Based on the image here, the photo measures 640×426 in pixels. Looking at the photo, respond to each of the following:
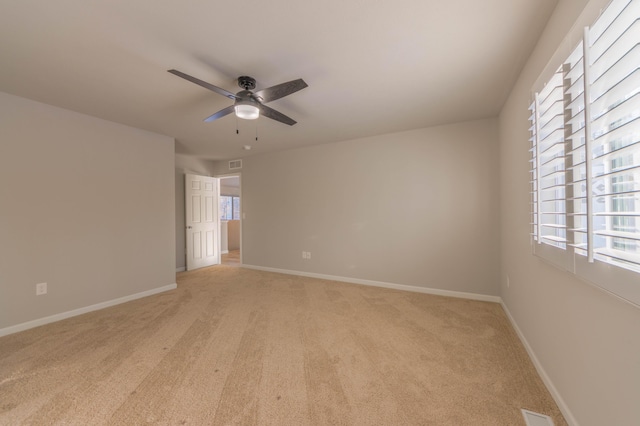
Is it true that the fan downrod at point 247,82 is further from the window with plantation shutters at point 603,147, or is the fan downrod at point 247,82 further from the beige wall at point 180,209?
the beige wall at point 180,209

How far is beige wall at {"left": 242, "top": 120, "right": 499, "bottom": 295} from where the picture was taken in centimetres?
335

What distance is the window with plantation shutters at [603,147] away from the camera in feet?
2.80

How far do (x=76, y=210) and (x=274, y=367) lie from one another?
316 cm

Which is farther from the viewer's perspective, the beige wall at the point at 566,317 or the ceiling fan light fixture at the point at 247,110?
the ceiling fan light fixture at the point at 247,110

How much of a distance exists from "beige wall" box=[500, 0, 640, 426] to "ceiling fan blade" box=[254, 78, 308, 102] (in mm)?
1575

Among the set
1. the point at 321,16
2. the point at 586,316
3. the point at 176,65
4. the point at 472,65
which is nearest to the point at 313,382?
the point at 586,316

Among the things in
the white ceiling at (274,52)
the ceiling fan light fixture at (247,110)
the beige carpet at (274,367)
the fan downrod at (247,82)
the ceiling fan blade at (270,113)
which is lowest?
the beige carpet at (274,367)

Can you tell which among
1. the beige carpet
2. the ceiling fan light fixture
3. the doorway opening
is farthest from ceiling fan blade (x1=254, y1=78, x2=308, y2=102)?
the doorway opening

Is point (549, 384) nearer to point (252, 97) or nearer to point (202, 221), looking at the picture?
point (252, 97)

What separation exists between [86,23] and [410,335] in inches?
142

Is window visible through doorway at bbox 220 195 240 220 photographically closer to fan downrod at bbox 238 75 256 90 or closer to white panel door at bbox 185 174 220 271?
white panel door at bbox 185 174 220 271

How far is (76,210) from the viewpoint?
3.02 meters

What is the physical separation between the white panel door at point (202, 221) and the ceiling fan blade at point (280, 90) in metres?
→ 3.95

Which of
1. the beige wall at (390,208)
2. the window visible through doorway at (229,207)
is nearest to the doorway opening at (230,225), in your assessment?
the window visible through doorway at (229,207)
